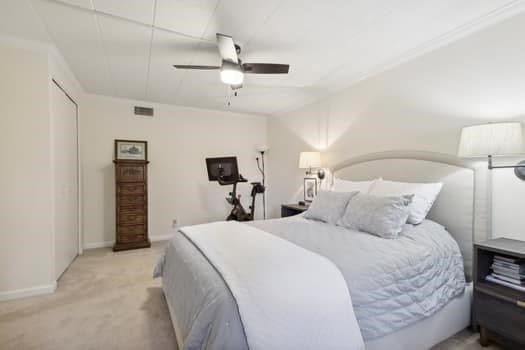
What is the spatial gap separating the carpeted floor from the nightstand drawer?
0.66 feet

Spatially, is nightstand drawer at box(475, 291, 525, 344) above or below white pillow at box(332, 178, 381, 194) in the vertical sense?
below

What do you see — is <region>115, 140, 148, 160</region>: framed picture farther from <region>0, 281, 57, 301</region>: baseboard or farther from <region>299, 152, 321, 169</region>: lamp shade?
<region>299, 152, 321, 169</region>: lamp shade

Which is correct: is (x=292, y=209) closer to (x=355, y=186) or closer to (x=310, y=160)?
(x=310, y=160)

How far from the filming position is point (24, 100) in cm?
245

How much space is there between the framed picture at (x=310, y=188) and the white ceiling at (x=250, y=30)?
1548mm

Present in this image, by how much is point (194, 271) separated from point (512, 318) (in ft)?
6.69

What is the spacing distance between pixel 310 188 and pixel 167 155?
2.55 meters

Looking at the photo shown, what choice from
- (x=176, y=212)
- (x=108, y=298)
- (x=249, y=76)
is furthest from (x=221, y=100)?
(x=108, y=298)

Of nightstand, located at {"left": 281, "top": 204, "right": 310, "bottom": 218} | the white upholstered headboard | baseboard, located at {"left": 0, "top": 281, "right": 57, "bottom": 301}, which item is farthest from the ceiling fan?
baseboard, located at {"left": 0, "top": 281, "right": 57, "bottom": 301}

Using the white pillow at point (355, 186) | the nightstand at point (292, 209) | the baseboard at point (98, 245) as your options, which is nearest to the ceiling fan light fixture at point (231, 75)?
the white pillow at point (355, 186)

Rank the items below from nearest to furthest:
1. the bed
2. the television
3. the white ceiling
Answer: the bed → the white ceiling → the television

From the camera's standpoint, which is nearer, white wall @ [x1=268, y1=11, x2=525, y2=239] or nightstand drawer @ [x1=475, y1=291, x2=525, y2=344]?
nightstand drawer @ [x1=475, y1=291, x2=525, y2=344]

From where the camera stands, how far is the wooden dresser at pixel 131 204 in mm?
3926

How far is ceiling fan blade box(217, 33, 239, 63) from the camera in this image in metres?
1.92
